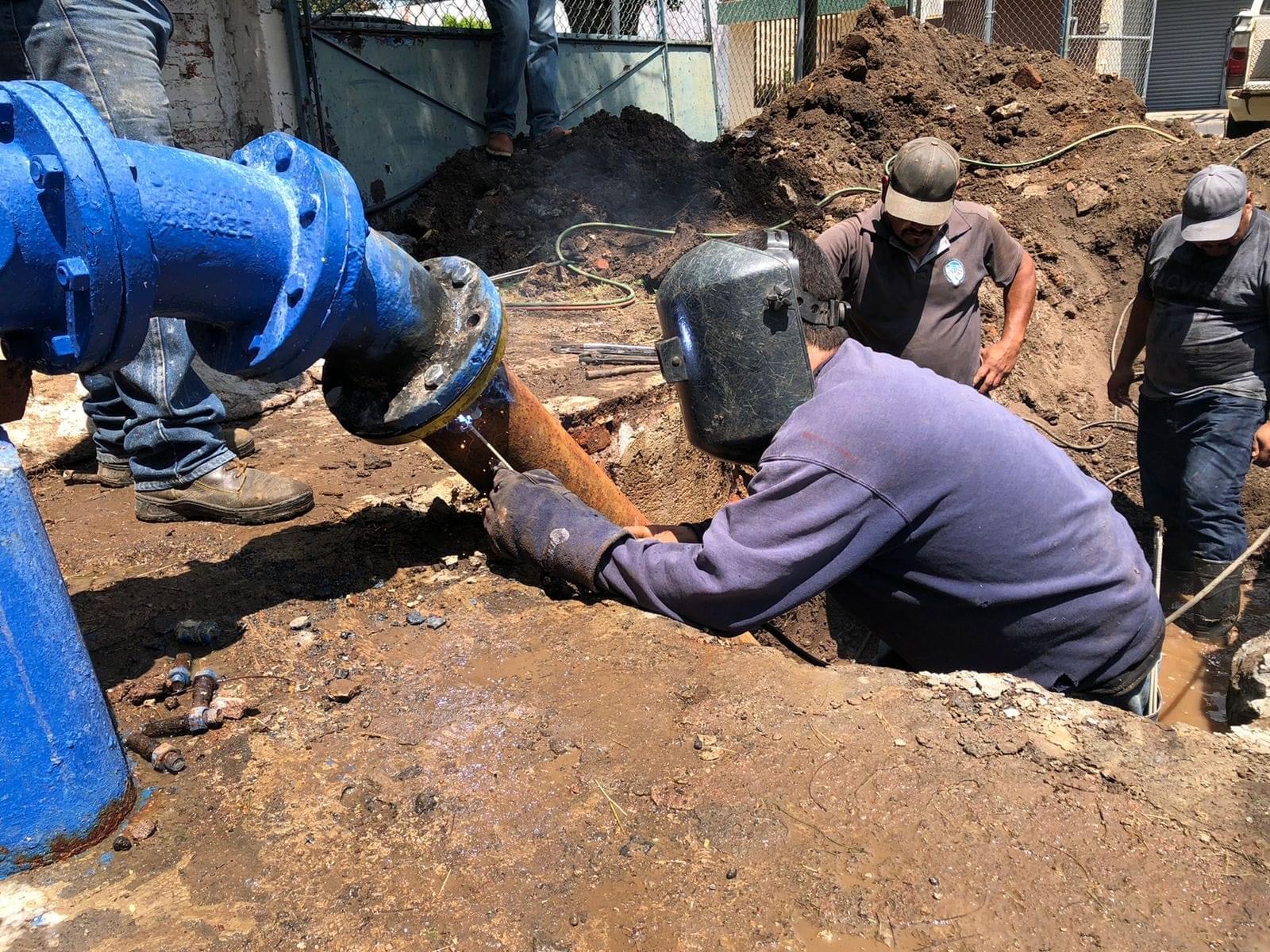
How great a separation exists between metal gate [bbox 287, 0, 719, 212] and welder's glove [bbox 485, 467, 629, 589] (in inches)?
236

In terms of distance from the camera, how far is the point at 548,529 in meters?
2.33

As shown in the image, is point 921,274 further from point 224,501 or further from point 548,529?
point 224,501

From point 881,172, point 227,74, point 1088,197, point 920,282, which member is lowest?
point 1088,197

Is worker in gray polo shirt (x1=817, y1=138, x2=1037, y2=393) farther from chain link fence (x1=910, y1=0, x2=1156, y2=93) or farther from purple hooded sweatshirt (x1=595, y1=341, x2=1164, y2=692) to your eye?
chain link fence (x1=910, y1=0, x2=1156, y2=93)

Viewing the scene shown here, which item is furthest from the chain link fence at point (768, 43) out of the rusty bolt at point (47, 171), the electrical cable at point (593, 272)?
the rusty bolt at point (47, 171)

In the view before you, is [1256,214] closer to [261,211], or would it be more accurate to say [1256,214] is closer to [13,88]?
[261,211]

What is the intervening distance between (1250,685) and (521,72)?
26.0 feet

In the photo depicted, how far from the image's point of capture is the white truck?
9016mm

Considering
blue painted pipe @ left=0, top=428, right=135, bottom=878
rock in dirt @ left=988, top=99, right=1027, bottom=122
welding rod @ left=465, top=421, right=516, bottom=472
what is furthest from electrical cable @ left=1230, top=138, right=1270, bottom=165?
blue painted pipe @ left=0, top=428, right=135, bottom=878

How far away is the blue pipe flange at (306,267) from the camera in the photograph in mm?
1761

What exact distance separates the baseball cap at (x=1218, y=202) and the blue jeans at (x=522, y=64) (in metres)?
6.08

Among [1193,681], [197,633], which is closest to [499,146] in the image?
[1193,681]

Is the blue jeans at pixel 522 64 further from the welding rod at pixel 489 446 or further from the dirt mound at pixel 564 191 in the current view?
the welding rod at pixel 489 446

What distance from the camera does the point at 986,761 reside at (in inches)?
73.3
